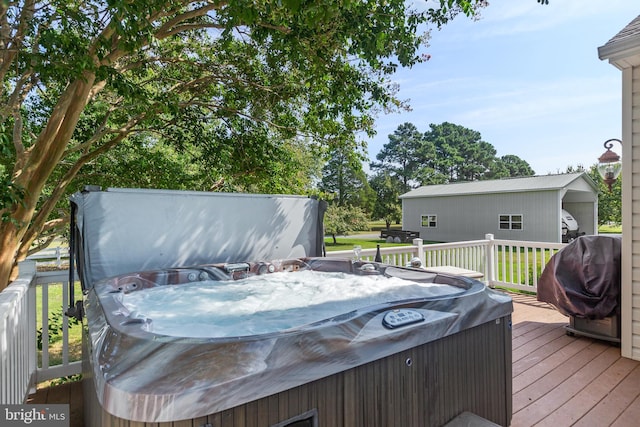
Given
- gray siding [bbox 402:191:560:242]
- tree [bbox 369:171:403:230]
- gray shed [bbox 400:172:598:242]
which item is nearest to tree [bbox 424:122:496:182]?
tree [bbox 369:171:403:230]

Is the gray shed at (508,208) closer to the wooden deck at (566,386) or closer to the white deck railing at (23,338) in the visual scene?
the wooden deck at (566,386)

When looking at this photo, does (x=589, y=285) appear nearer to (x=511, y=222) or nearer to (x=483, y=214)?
(x=511, y=222)

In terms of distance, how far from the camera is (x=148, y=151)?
18.5 feet

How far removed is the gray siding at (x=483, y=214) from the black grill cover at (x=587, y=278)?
9.56 metres

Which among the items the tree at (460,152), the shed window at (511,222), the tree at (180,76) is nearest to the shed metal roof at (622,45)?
the tree at (180,76)

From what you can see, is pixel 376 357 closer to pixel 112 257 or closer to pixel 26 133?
pixel 112 257

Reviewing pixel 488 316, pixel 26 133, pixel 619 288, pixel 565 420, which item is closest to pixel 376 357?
pixel 488 316

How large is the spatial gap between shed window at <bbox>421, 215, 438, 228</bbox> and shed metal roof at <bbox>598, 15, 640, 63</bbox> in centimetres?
1277

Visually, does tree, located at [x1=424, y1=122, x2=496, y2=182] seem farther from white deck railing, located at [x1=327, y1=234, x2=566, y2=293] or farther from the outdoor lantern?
the outdoor lantern

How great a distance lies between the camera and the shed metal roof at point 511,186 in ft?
36.8

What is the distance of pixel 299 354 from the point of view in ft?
3.50

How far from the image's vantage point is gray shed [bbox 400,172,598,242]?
1130 cm

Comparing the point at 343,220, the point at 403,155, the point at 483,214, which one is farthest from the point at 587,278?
the point at 403,155

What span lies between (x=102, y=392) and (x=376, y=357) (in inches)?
34.6
